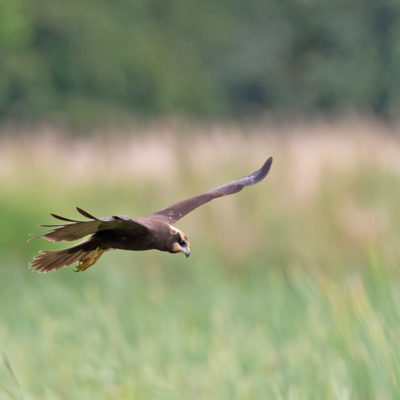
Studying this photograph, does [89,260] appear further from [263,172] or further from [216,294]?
[216,294]

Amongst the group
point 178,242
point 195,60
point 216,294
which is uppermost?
point 195,60

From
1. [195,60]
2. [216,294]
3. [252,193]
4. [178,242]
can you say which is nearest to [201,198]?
[178,242]

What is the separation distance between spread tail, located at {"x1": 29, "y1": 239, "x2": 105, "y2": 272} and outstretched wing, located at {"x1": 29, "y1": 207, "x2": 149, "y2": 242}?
3 cm

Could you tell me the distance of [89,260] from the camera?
4.59 feet

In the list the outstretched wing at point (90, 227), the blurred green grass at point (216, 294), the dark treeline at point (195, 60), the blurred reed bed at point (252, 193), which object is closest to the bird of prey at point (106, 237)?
the outstretched wing at point (90, 227)

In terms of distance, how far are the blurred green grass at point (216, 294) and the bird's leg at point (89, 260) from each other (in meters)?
1.10

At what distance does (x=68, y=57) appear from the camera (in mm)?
18781

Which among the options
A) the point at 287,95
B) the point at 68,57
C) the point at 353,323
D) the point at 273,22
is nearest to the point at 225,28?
the point at 273,22

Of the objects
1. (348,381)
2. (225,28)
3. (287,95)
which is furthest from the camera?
(225,28)

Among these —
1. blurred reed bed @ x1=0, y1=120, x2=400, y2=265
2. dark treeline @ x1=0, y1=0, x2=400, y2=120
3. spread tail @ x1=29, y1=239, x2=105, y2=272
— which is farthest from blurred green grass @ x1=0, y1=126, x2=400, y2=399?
dark treeline @ x1=0, y1=0, x2=400, y2=120

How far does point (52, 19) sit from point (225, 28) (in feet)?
19.4

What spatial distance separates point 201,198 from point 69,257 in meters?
0.21

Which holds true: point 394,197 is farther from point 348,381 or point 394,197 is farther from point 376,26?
point 376,26

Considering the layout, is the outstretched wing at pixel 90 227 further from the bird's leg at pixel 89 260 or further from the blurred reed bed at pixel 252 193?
the blurred reed bed at pixel 252 193
